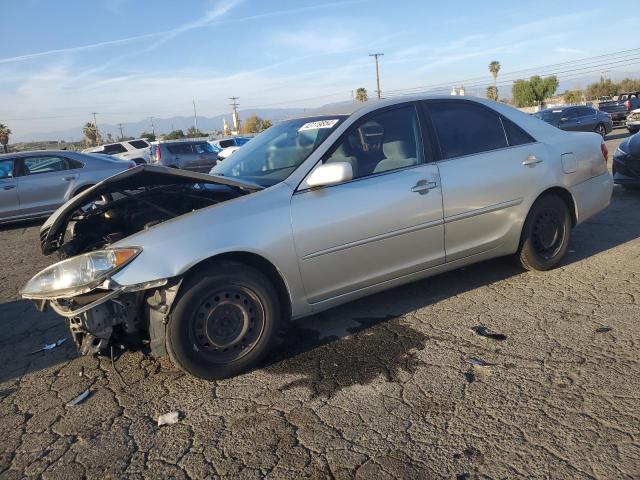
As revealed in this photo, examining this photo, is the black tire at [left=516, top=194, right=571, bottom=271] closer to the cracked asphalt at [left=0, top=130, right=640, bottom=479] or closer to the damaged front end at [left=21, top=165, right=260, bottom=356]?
the cracked asphalt at [left=0, top=130, right=640, bottom=479]

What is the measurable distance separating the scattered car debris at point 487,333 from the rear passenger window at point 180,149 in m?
16.7

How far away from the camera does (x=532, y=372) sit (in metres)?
3.15

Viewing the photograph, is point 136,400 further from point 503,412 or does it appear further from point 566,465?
point 566,465

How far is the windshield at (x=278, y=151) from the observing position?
12.6 feet

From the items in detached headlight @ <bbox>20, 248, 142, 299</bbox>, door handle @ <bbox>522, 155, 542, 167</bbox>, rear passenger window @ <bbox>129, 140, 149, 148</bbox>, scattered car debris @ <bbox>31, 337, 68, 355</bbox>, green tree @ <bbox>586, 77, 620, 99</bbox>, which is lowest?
scattered car debris @ <bbox>31, 337, 68, 355</bbox>

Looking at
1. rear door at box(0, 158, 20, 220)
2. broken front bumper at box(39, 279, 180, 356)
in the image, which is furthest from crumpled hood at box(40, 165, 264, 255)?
rear door at box(0, 158, 20, 220)

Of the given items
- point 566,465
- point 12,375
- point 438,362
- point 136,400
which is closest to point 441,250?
point 438,362

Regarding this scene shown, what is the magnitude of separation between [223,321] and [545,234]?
3.07 metres

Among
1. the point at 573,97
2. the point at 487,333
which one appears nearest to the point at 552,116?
the point at 487,333

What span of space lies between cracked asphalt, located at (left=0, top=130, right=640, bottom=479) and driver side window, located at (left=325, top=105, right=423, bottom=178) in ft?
3.90

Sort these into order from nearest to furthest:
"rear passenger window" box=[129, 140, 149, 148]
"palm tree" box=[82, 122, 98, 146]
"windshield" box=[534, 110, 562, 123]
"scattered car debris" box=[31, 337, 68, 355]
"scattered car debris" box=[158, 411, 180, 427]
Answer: "scattered car debris" box=[158, 411, 180, 427]
"scattered car debris" box=[31, 337, 68, 355]
"windshield" box=[534, 110, 562, 123]
"rear passenger window" box=[129, 140, 149, 148]
"palm tree" box=[82, 122, 98, 146]

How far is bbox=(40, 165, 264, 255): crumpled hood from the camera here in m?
3.46

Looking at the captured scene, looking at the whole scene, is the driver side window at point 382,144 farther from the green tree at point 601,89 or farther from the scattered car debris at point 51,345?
the green tree at point 601,89

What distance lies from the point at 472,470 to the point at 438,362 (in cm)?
104
